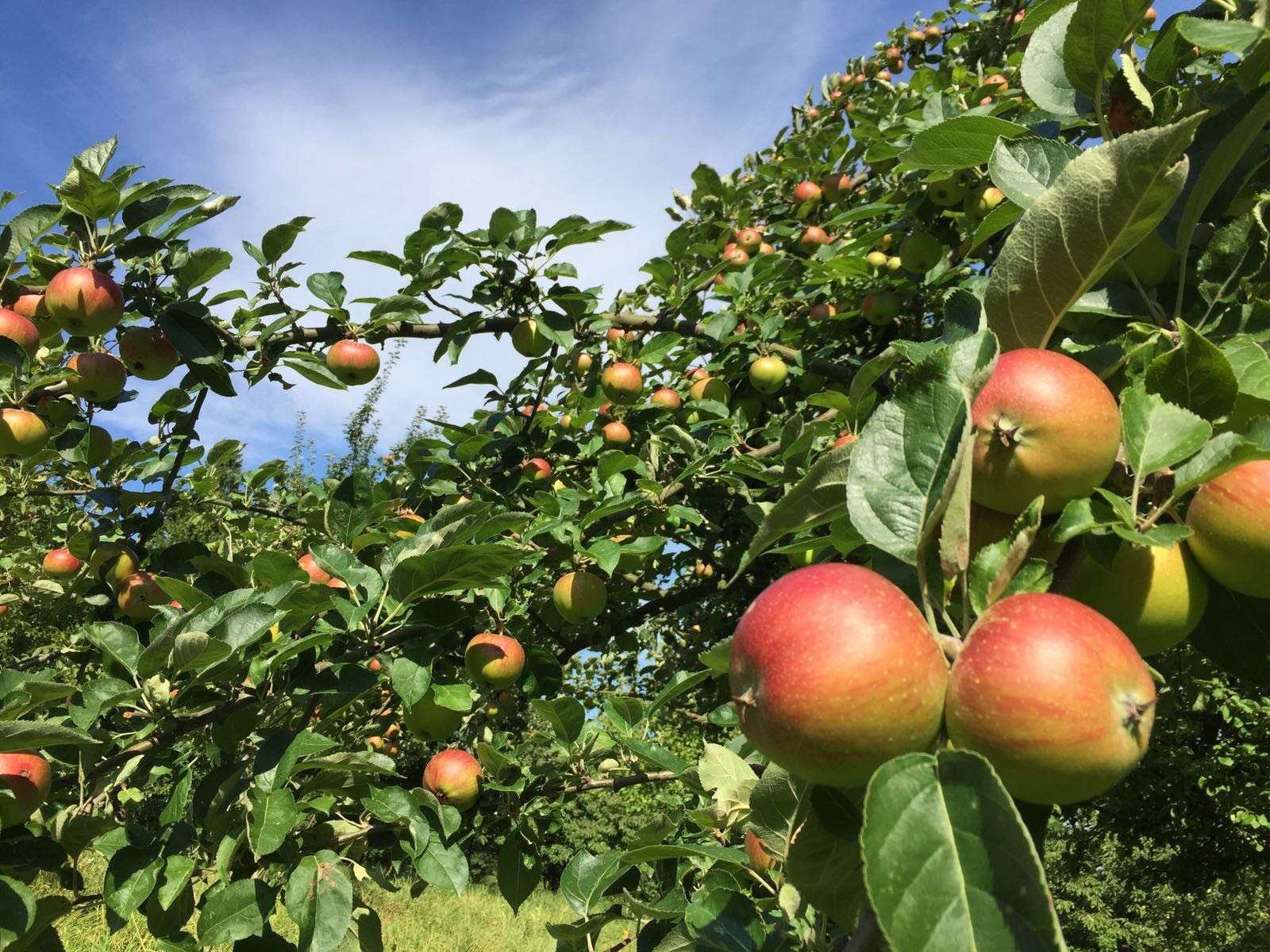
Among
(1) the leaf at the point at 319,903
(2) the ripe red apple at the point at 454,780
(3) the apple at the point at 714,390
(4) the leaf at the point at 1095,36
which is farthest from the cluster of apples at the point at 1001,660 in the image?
(3) the apple at the point at 714,390

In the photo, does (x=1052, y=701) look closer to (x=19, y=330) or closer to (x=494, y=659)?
(x=494, y=659)

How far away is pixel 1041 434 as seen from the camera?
0.59 m

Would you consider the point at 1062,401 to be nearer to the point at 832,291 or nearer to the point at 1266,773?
the point at 832,291

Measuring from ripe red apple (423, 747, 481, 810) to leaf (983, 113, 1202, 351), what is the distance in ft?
6.21

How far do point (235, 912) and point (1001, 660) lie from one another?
5.54ft

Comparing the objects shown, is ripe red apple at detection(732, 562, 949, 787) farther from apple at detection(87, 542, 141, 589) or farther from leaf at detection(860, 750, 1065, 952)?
apple at detection(87, 542, 141, 589)

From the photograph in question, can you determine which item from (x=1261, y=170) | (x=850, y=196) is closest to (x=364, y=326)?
(x=1261, y=170)

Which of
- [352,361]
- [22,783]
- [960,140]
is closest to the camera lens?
[960,140]

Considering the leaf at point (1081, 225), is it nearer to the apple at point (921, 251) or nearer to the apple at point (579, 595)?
the apple at point (579, 595)

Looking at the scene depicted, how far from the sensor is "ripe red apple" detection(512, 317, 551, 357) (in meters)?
2.58

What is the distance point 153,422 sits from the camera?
8.64 feet

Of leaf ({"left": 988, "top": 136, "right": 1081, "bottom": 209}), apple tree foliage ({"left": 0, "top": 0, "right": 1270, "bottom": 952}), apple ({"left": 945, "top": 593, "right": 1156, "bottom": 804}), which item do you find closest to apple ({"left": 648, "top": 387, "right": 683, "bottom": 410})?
apple tree foliage ({"left": 0, "top": 0, "right": 1270, "bottom": 952})

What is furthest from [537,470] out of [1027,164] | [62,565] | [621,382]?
[1027,164]

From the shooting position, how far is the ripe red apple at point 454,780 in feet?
7.00
